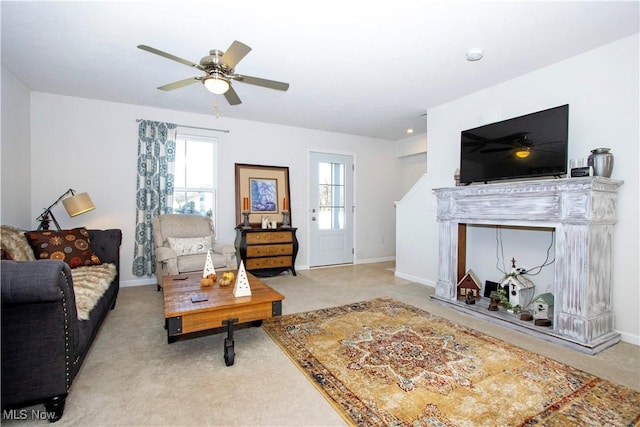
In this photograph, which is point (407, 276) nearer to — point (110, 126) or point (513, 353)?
point (513, 353)

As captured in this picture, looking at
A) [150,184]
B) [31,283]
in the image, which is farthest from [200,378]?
[150,184]

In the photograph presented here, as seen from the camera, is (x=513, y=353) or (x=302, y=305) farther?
(x=302, y=305)

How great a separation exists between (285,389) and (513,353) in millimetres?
1743

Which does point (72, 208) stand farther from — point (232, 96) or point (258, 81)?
point (258, 81)

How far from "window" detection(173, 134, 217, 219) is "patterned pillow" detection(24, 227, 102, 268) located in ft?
5.06

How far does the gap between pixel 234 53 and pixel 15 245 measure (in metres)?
2.50

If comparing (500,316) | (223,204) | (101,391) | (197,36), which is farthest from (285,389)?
(223,204)

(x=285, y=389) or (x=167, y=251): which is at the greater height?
(x=167, y=251)

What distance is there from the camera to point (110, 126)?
14.1ft

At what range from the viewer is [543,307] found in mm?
2916

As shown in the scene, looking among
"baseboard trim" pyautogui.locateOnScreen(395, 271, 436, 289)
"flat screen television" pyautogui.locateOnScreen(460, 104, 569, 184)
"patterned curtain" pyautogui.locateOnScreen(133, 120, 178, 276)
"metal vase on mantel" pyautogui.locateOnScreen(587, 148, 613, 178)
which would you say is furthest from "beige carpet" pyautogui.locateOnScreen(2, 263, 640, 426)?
"flat screen television" pyautogui.locateOnScreen(460, 104, 569, 184)

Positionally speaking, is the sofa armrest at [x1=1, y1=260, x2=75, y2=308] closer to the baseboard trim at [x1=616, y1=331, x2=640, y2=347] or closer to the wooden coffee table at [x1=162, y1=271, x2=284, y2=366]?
the wooden coffee table at [x1=162, y1=271, x2=284, y2=366]

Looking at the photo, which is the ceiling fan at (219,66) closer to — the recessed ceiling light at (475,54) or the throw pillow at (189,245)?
the recessed ceiling light at (475,54)

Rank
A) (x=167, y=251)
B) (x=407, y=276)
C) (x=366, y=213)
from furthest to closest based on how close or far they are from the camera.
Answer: (x=366, y=213), (x=407, y=276), (x=167, y=251)
